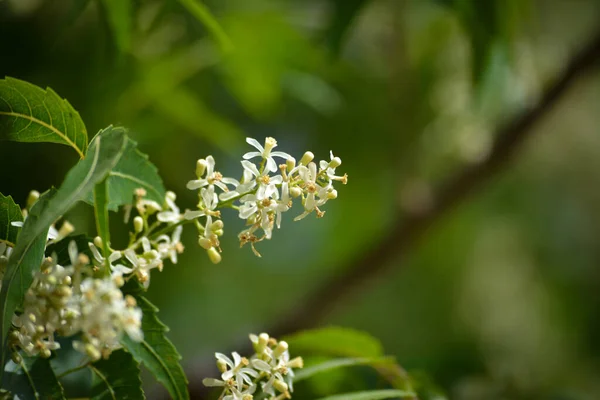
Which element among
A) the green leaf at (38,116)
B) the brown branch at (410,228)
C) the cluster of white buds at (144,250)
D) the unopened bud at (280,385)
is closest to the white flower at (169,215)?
the cluster of white buds at (144,250)

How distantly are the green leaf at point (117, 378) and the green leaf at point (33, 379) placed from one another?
2.0 inches

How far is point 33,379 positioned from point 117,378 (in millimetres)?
90

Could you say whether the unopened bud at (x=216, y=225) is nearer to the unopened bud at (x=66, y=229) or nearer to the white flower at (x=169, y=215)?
the white flower at (x=169, y=215)

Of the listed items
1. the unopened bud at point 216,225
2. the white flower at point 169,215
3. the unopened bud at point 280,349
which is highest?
the white flower at point 169,215

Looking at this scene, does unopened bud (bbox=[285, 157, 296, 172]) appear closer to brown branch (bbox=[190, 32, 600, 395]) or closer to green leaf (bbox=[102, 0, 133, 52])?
green leaf (bbox=[102, 0, 133, 52])

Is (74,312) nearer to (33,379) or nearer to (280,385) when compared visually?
(33,379)

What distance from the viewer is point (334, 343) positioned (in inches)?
43.2

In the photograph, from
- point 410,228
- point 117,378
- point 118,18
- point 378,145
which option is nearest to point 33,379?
point 117,378

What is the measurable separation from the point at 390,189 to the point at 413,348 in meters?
0.76

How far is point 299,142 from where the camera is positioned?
2389mm

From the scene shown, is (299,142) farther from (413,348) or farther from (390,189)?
(413,348)

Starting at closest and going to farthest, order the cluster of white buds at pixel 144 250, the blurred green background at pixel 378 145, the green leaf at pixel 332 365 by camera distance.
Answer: the cluster of white buds at pixel 144 250 → the green leaf at pixel 332 365 → the blurred green background at pixel 378 145

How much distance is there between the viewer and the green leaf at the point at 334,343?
1.06 metres

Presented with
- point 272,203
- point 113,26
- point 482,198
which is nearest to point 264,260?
point 482,198
